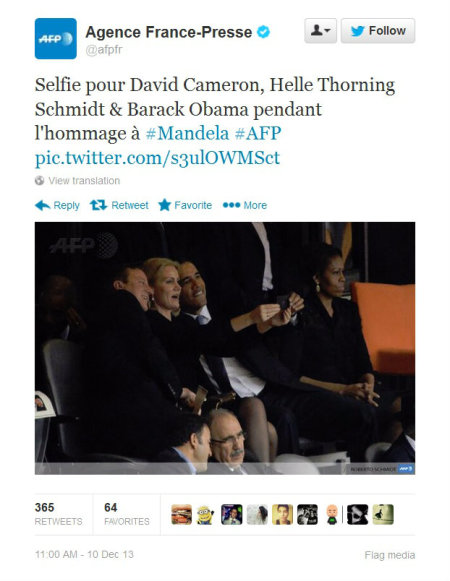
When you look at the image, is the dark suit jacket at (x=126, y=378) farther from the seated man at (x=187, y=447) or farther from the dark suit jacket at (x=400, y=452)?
the dark suit jacket at (x=400, y=452)

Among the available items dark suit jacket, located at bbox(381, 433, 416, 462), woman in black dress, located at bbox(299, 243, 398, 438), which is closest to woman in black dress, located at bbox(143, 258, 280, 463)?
woman in black dress, located at bbox(299, 243, 398, 438)

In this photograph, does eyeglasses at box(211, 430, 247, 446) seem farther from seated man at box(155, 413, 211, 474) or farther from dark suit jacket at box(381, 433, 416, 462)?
dark suit jacket at box(381, 433, 416, 462)
